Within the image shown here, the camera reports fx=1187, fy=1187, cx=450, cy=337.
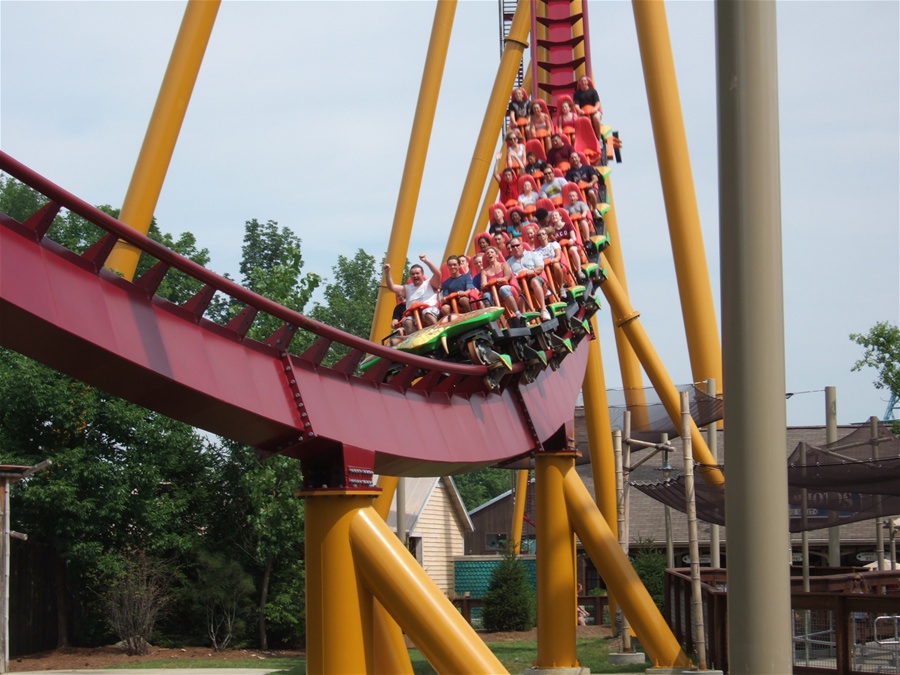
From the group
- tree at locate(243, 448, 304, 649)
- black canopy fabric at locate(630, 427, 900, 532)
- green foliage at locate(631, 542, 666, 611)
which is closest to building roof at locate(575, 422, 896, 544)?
green foliage at locate(631, 542, 666, 611)

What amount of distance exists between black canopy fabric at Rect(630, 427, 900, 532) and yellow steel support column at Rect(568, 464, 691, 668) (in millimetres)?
1966

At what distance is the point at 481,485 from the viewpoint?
67000 mm

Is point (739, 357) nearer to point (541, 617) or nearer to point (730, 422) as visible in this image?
point (730, 422)

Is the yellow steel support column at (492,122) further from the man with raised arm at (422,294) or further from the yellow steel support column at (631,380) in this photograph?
the man with raised arm at (422,294)

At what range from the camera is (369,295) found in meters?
54.7

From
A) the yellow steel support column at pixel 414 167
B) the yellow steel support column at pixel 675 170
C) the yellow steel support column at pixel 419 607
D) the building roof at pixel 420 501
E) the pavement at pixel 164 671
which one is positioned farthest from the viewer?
the building roof at pixel 420 501

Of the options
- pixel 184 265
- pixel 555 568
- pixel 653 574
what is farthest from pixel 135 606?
pixel 184 265

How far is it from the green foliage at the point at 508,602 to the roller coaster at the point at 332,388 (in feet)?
27.5

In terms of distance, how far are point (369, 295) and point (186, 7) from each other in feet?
145

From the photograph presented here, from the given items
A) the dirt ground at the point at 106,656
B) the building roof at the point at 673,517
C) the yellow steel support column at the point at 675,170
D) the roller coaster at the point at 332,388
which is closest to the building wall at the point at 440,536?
the building roof at the point at 673,517

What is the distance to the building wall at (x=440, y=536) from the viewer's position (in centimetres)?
2517

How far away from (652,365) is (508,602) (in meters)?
7.04

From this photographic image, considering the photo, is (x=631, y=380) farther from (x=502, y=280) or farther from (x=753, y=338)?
(x=753, y=338)

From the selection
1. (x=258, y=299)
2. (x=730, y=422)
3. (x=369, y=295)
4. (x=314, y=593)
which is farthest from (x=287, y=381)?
(x=369, y=295)
